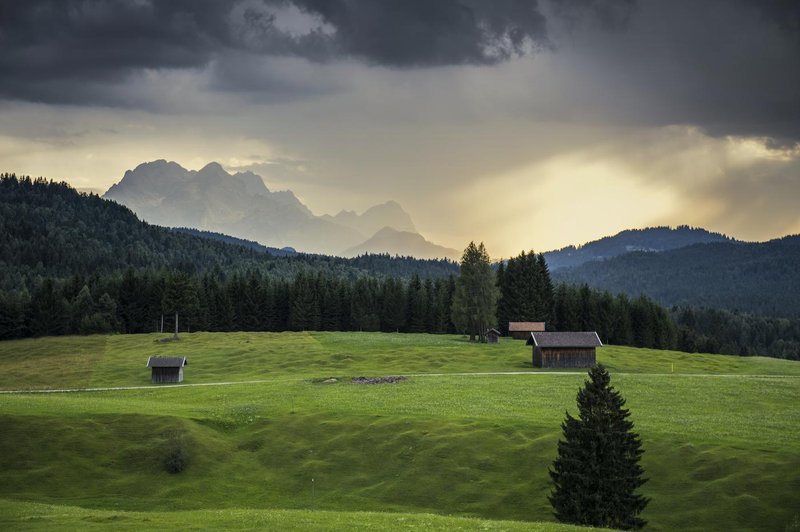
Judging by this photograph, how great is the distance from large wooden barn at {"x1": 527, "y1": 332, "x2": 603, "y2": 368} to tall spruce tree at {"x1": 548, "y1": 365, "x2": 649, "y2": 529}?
214ft

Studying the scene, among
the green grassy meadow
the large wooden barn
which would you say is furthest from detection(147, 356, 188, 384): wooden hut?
the large wooden barn

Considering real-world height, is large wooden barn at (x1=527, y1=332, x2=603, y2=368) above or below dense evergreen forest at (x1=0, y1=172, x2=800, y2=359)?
below

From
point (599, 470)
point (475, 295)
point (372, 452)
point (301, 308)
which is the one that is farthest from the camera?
point (301, 308)

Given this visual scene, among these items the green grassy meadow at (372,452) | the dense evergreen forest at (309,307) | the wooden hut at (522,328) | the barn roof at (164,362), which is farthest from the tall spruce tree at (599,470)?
the dense evergreen forest at (309,307)

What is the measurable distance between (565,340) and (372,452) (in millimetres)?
57074

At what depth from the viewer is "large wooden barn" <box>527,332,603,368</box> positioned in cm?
10962

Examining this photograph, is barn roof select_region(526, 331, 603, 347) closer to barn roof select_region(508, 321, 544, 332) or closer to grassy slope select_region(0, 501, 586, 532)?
barn roof select_region(508, 321, 544, 332)

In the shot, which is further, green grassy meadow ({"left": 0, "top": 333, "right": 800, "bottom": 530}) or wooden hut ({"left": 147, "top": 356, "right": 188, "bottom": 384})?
wooden hut ({"left": 147, "top": 356, "right": 188, "bottom": 384})

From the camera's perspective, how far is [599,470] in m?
43.7

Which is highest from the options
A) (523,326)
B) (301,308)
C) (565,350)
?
(301,308)

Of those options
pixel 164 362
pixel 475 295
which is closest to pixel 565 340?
pixel 475 295

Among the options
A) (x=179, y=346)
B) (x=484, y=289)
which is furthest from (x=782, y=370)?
(x=179, y=346)

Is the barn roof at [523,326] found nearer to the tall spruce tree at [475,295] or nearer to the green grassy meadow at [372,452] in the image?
the tall spruce tree at [475,295]

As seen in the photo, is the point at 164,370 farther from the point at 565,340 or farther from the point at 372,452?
the point at 565,340
